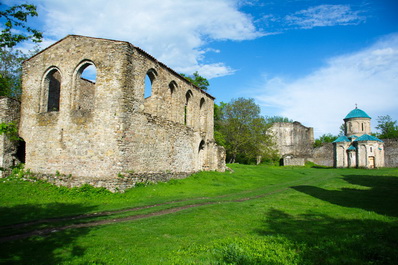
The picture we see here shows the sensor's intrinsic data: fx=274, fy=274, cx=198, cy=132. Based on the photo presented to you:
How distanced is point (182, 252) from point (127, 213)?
519cm

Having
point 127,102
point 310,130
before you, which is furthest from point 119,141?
point 310,130

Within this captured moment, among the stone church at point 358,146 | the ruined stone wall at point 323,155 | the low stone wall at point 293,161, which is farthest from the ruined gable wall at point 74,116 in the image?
the ruined stone wall at point 323,155

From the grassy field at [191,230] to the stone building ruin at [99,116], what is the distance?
261 cm

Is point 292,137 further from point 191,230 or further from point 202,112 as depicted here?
point 191,230

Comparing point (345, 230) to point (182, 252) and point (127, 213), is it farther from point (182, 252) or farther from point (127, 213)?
point (127, 213)

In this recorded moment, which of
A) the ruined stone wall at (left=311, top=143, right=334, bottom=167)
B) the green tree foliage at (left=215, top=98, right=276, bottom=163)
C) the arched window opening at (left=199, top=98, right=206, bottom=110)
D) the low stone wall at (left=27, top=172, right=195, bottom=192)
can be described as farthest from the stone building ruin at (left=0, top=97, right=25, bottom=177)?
the ruined stone wall at (left=311, top=143, right=334, bottom=167)

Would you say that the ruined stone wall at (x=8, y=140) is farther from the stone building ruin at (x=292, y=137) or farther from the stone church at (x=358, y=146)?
the stone building ruin at (x=292, y=137)

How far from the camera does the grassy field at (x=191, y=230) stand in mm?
5383

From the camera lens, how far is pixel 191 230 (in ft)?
→ 25.2

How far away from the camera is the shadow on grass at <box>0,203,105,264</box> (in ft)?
18.2

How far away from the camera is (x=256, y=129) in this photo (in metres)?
43.6

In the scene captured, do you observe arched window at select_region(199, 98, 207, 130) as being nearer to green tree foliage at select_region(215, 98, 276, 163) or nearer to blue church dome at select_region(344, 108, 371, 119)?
green tree foliage at select_region(215, 98, 276, 163)

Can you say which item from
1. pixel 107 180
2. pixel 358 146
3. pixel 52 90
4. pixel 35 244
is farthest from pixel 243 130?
pixel 35 244

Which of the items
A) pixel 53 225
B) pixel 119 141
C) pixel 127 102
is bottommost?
pixel 53 225
